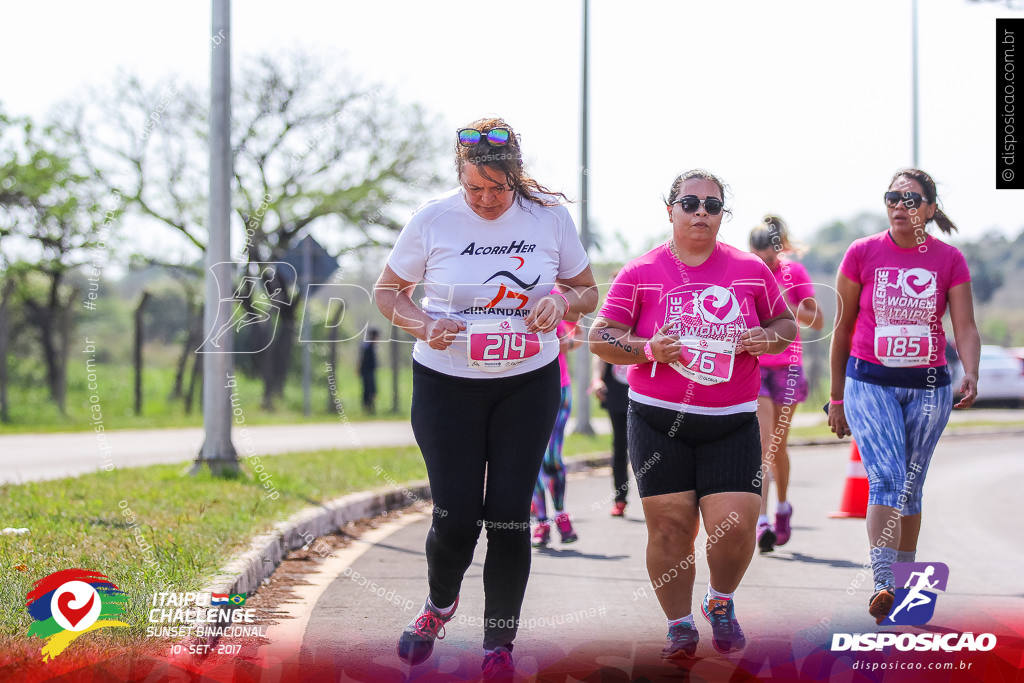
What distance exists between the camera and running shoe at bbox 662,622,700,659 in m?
4.31

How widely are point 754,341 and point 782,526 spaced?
11.4ft

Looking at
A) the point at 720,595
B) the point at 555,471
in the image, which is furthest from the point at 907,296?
the point at 555,471

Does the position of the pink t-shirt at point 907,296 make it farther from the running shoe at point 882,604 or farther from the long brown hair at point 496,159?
the long brown hair at point 496,159

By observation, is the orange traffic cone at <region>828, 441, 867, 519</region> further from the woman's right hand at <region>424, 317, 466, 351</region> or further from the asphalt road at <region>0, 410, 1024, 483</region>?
the woman's right hand at <region>424, 317, 466, 351</region>

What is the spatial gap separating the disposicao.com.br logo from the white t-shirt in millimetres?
1701

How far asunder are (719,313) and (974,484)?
27.6 feet

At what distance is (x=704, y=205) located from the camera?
173 inches

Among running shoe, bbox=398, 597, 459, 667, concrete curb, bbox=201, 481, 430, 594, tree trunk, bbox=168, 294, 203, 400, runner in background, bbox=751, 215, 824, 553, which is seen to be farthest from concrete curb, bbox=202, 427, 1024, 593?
tree trunk, bbox=168, 294, 203, 400

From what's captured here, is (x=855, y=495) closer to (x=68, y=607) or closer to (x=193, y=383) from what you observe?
(x=68, y=607)

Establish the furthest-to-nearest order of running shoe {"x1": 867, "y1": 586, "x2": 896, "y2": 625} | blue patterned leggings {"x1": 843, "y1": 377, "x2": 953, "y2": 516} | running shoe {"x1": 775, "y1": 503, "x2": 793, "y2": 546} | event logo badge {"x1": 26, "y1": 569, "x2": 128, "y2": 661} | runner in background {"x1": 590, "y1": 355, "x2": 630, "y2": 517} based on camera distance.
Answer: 1. runner in background {"x1": 590, "y1": 355, "x2": 630, "y2": 517}
2. running shoe {"x1": 775, "y1": 503, "x2": 793, "y2": 546}
3. blue patterned leggings {"x1": 843, "y1": 377, "x2": 953, "y2": 516}
4. running shoe {"x1": 867, "y1": 586, "x2": 896, "y2": 625}
5. event logo badge {"x1": 26, "y1": 569, "x2": 128, "y2": 661}

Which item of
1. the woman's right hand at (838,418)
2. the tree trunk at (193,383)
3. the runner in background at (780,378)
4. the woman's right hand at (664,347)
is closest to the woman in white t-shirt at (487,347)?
the woman's right hand at (664,347)

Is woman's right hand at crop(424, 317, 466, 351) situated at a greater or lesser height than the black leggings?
greater

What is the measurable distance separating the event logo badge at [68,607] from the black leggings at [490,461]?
127 cm

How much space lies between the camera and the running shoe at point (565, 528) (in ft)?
24.7
